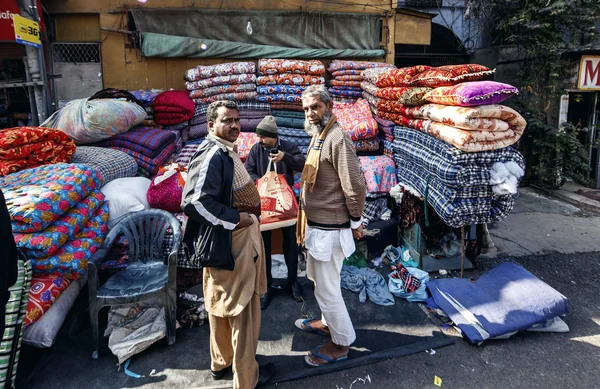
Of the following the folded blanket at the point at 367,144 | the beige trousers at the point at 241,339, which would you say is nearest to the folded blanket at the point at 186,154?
the folded blanket at the point at 367,144

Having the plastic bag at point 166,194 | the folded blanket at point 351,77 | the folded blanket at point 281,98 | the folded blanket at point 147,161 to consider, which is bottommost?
the plastic bag at point 166,194

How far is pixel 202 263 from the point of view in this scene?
8.16 feet

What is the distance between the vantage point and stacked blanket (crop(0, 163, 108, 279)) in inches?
120

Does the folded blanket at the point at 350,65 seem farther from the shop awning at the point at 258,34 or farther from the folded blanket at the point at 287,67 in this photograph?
the folded blanket at the point at 287,67

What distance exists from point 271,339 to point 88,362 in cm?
148

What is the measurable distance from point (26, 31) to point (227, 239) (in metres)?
4.38

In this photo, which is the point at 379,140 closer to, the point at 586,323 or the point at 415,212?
the point at 415,212

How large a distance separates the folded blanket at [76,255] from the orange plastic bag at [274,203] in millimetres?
1504

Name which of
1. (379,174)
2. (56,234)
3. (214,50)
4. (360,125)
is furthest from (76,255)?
(214,50)

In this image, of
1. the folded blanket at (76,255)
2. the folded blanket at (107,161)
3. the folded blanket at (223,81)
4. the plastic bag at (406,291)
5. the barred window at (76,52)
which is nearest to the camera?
the folded blanket at (76,255)

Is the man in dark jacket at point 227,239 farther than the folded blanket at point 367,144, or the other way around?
the folded blanket at point 367,144

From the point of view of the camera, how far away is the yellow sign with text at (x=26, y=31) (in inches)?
182

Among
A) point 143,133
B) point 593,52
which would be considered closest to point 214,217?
point 143,133

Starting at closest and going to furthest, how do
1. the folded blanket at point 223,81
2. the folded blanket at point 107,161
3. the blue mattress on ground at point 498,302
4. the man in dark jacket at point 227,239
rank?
the man in dark jacket at point 227,239
the blue mattress on ground at point 498,302
the folded blanket at point 107,161
the folded blanket at point 223,81
